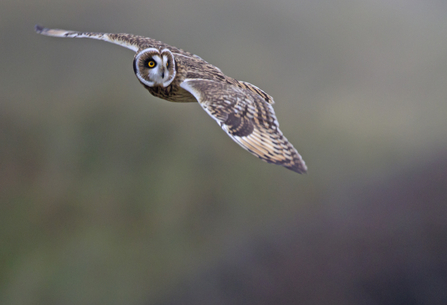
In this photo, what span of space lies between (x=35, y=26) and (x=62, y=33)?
13cm

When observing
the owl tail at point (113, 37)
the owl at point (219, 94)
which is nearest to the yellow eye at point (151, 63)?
the owl at point (219, 94)

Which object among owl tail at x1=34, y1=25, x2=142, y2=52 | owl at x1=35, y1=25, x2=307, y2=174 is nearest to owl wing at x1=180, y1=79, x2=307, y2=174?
owl at x1=35, y1=25, x2=307, y2=174

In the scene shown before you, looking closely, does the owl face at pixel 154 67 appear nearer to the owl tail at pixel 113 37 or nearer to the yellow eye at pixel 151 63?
the yellow eye at pixel 151 63

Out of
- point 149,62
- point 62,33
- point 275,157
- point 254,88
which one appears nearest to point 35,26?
point 62,33

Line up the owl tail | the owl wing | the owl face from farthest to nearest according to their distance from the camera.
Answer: the owl tail → the owl face → the owl wing

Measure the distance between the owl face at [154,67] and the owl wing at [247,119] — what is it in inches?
1.9

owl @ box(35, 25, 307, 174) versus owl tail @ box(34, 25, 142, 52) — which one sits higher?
owl tail @ box(34, 25, 142, 52)

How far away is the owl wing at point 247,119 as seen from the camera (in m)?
0.50

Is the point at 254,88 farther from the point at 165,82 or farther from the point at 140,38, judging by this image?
the point at 140,38

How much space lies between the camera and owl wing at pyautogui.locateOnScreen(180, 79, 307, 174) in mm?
500

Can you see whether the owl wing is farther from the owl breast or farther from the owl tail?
the owl tail

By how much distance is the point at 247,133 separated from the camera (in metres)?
0.55

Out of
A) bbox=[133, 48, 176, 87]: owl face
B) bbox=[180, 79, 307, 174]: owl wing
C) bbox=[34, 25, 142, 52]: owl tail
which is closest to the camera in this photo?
bbox=[180, 79, 307, 174]: owl wing

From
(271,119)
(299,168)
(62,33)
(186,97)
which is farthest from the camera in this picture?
(62,33)
